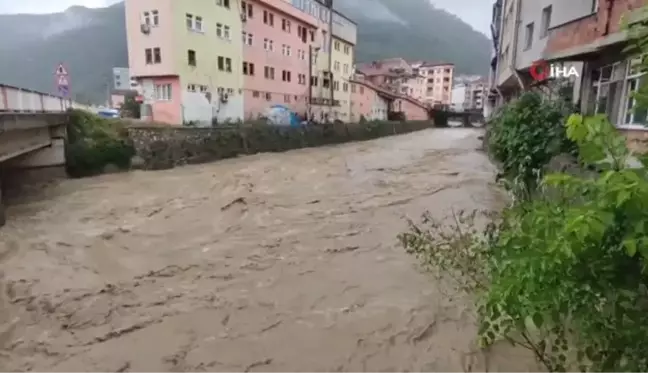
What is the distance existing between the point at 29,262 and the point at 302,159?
16220mm

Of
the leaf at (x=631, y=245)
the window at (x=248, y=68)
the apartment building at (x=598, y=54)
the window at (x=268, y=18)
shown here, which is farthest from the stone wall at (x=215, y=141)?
the leaf at (x=631, y=245)

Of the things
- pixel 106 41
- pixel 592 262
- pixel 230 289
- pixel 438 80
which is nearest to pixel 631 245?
pixel 592 262

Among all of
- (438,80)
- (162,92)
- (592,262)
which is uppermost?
(438,80)

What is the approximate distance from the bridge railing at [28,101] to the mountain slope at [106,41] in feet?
126

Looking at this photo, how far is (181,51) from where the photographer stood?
25391mm

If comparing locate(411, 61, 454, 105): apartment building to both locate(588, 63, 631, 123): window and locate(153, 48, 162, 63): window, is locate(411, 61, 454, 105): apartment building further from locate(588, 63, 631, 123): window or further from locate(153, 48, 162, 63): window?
locate(588, 63, 631, 123): window

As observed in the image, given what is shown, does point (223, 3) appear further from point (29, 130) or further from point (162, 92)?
point (29, 130)

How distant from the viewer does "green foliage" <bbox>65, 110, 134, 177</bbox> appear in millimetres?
17188

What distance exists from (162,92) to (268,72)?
1037cm

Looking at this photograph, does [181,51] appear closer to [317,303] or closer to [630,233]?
[317,303]

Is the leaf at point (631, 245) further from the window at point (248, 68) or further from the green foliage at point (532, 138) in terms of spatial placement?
the window at point (248, 68)

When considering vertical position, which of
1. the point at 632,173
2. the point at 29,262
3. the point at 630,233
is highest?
the point at 632,173

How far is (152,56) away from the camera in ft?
84.1

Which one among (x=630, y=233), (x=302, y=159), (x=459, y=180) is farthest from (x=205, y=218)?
(x=302, y=159)
